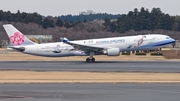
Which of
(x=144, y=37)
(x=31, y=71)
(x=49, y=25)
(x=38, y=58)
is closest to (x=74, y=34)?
(x=49, y=25)

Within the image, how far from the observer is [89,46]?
55938 mm

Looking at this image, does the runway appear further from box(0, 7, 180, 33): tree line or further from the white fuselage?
box(0, 7, 180, 33): tree line

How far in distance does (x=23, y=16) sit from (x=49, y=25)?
8.98m

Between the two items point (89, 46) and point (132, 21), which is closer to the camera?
point (89, 46)

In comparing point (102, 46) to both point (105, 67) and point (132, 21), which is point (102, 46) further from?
point (132, 21)

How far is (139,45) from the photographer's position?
57.3 m
